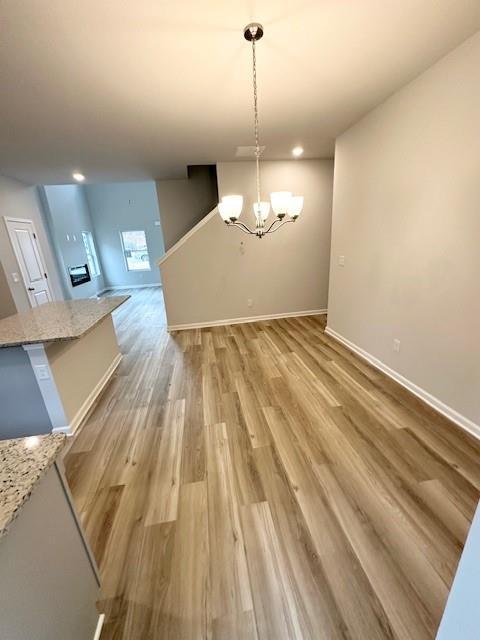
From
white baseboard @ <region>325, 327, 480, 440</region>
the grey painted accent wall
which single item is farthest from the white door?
white baseboard @ <region>325, 327, 480, 440</region>

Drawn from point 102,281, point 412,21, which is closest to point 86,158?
point 412,21

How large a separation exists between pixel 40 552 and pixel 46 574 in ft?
0.26

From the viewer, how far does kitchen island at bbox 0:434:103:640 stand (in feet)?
2.07

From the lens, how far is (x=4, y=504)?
621 millimetres

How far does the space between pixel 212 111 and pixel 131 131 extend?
944mm

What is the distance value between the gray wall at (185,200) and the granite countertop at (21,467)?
5.07 m

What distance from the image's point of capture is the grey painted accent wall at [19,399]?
1945 millimetres

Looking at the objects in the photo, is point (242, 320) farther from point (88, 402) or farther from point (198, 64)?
point (198, 64)

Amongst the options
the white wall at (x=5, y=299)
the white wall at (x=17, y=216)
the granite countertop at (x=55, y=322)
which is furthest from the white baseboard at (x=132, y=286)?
the granite countertop at (x=55, y=322)

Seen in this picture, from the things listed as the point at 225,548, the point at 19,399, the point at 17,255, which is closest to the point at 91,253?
the point at 17,255

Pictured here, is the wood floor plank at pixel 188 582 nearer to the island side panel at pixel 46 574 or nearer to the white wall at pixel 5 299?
the island side panel at pixel 46 574

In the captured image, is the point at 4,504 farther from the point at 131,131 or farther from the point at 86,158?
the point at 86,158

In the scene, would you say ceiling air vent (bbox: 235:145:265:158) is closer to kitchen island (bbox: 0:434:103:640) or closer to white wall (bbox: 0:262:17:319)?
kitchen island (bbox: 0:434:103:640)

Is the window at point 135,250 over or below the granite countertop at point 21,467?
over
